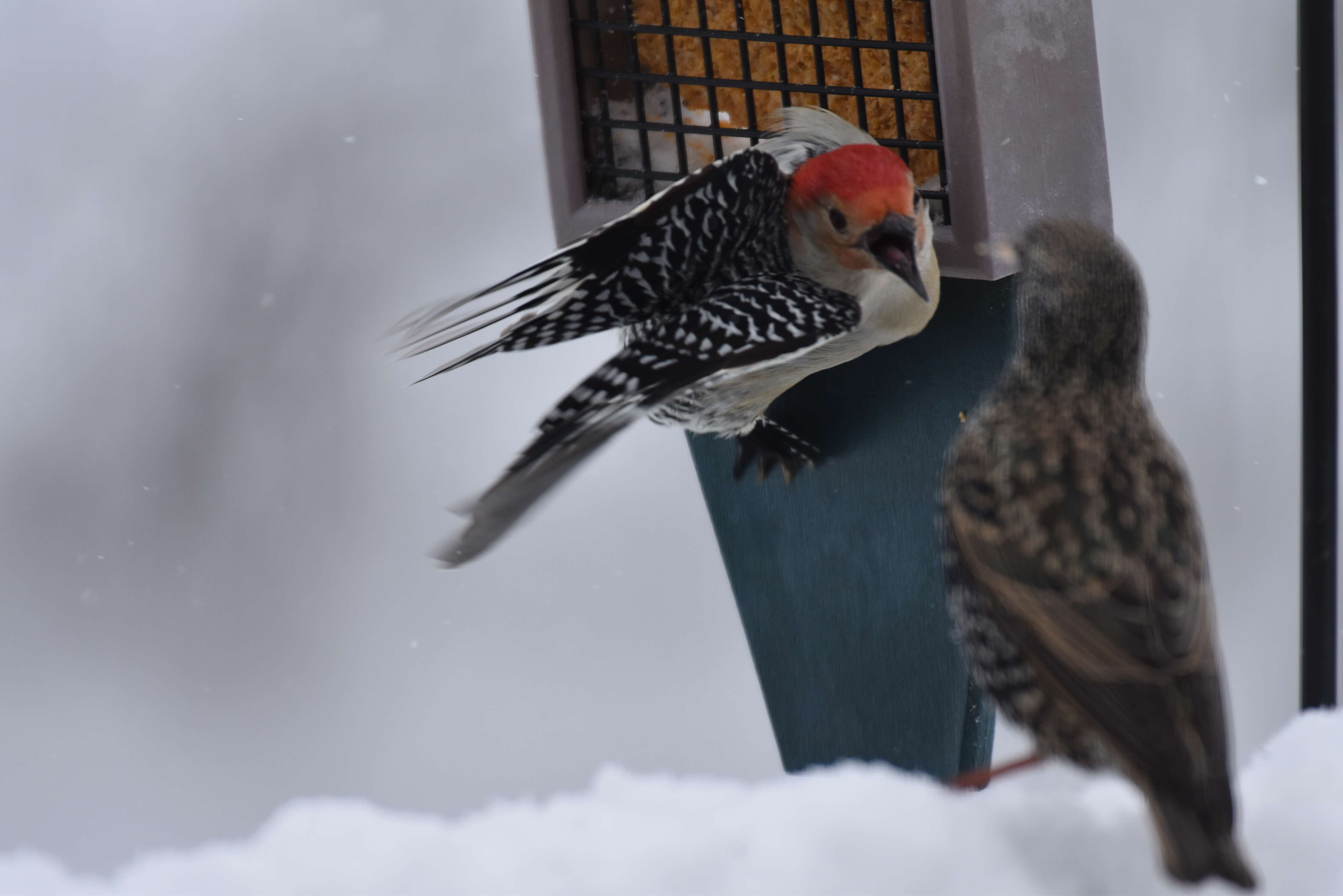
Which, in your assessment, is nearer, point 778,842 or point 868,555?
point 778,842

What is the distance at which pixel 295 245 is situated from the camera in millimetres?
1971

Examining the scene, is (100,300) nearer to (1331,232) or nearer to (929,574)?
(929,574)

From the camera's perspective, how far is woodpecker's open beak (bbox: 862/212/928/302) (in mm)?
1024

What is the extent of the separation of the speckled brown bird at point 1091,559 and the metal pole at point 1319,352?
0.54 feet

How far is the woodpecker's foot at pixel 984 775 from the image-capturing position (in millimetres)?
945

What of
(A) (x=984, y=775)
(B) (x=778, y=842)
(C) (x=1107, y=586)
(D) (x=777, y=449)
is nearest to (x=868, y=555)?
(D) (x=777, y=449)

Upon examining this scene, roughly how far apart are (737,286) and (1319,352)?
0.48 metres

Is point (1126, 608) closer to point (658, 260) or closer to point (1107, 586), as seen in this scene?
point (1107, 586)

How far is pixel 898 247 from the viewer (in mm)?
1056

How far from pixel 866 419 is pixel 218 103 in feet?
4.00

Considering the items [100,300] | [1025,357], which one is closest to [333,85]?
[100,300]

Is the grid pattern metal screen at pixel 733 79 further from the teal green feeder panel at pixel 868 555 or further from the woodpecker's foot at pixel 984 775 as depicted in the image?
the woodpecker's foot at pixel 984 775

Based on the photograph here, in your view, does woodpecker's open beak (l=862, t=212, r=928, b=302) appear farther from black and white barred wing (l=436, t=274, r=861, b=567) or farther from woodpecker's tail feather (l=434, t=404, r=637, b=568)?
woodpecker's tail feather (l=434, t=404, r=637, b=568)

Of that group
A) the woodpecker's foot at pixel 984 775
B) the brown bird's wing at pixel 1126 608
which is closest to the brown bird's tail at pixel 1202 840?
the brown bird's wing at pixel 1126 608
